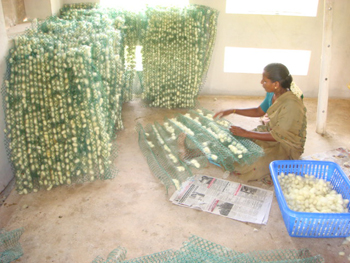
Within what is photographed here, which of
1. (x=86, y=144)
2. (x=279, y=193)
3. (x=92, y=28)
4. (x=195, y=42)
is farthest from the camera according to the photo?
(x=195, y=42)

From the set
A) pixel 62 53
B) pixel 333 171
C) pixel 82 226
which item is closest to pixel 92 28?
pixel 62 53

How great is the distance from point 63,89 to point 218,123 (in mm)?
1500

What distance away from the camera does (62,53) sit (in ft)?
7.77

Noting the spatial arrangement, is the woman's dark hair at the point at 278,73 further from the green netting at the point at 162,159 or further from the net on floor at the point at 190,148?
→ the green netting at the point at 162,159

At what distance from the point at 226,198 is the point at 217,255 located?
0.62 m

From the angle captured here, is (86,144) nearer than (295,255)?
No

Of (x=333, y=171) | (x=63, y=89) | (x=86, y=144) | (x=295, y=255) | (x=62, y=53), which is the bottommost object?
(x=295, y=255)

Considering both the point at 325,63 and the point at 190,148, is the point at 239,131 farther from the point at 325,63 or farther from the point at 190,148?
the point at 325,63

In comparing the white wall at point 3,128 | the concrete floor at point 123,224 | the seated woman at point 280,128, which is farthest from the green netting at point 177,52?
the white wall at point 3,128

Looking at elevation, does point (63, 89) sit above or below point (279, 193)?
above

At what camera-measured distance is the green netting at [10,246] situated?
6.39 ft

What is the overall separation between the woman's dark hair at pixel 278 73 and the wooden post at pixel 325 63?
A: 1.00 meters

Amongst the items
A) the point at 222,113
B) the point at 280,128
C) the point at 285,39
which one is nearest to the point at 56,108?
the point at 222,113

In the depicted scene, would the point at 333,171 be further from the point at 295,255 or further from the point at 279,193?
the point at 295,255
